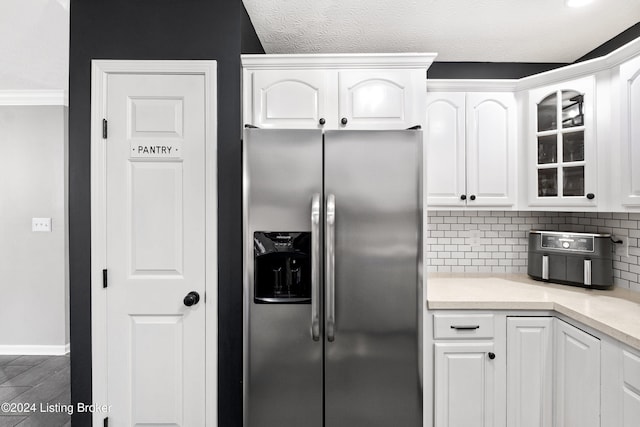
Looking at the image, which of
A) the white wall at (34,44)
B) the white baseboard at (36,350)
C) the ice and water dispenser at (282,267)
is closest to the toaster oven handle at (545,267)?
the ice and water dispenser at (282,267)

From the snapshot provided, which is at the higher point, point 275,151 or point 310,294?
point 275,151

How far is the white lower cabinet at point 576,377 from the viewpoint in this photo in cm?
161

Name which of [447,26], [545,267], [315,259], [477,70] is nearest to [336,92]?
[447,26]

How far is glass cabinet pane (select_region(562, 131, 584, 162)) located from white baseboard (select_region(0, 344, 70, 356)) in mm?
4506

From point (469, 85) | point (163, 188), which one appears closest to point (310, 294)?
point (163, 188)

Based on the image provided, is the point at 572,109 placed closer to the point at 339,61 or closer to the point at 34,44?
the point at 339,61

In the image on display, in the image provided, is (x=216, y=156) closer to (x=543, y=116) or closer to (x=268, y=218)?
(x=268, y=218)

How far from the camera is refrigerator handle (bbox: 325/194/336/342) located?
169 centimetres

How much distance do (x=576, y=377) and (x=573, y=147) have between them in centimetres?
132

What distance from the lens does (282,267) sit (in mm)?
1771

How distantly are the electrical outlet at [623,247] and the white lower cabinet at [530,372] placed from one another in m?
0.79

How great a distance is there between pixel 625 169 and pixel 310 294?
1.82 meters

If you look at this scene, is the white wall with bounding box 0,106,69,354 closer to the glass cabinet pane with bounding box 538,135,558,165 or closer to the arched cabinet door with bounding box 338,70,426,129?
the arched cabinet door with bounding box 338,70,426,129

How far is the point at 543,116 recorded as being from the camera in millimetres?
2236
